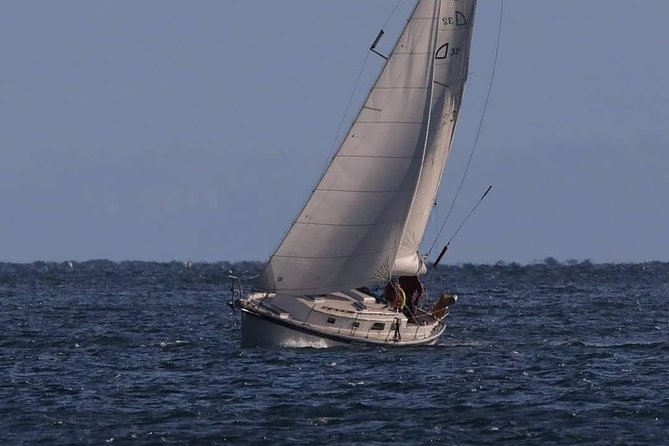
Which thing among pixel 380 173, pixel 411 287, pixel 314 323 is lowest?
pixel 314 323

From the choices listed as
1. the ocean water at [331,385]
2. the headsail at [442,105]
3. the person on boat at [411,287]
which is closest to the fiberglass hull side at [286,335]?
the ocean water at [331,385]

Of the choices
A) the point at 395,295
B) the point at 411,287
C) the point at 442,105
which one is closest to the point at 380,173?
the point at 442,105

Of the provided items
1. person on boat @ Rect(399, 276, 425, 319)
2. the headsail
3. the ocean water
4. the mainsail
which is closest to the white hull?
the ocean water

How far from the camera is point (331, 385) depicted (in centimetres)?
3881

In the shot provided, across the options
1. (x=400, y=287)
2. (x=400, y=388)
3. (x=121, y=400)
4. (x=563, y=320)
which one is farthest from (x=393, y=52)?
(x=563, y=320)

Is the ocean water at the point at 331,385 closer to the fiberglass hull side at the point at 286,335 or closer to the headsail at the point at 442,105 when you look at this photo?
the fiberglass hull side at the point at 286,335

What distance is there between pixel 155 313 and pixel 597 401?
34.9 metres

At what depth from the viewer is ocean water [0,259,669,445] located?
107 ft

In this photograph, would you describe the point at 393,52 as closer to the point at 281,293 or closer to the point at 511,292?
the point at 281,293

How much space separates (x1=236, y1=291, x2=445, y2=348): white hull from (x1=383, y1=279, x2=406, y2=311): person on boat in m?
1.34

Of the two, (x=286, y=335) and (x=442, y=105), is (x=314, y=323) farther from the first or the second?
(x=442, y=105)

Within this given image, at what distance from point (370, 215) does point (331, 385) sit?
8.92 metres

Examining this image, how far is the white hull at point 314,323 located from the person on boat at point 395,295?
4.40ft

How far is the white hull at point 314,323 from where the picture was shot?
4503cm
